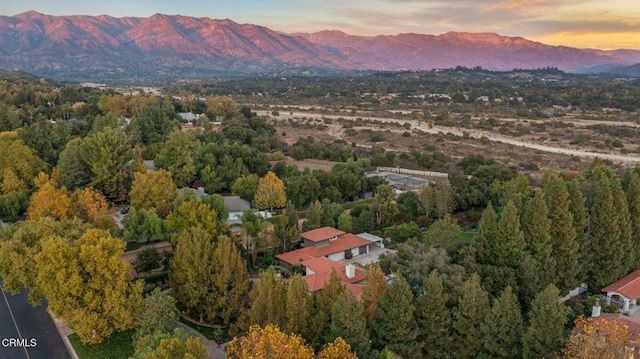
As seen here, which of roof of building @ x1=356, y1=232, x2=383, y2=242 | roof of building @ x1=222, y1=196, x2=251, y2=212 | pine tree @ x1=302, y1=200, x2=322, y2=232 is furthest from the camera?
roof of building @ x1=222, y1=196, x2=251, y2=212

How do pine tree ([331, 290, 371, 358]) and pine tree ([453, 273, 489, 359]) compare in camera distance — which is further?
pine tree ([453, 273, 489, 359])

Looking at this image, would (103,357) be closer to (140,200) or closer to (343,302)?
(343,302)

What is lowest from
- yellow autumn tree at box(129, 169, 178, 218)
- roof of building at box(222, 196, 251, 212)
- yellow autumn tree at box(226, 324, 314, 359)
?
roof of building at box(222, 196, 251, 212)

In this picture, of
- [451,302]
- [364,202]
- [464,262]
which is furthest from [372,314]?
[364,202]

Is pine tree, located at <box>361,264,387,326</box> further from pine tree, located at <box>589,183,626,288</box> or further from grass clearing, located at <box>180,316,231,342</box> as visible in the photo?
pine tree, located at <box>589,183,626,288</box>

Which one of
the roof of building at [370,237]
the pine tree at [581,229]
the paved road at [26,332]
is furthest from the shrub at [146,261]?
the pine tree at [581,229]

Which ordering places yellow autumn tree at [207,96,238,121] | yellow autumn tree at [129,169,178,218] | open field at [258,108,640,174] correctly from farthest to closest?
yellow autumn tree at [207,96,238,121]
open field at [258,108,640,174]
yellow autumn tree at [129,169,178,218]

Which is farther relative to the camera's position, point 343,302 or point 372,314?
point 372,314

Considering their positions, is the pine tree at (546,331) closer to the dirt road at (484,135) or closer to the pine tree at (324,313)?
the pine tree at (324,313)

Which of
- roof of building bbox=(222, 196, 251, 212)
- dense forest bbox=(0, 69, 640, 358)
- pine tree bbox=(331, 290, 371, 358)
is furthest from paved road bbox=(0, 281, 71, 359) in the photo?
roof of building bbox=(222, 196, 251, 212)
